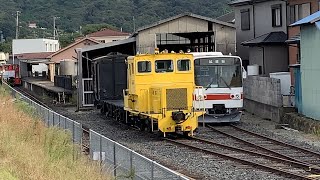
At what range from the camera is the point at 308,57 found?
25.0 metres

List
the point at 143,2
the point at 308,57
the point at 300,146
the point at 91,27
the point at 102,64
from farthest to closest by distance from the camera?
the point at 143,2 → the point at 91,27 → the point at 102,64 → the point at 308,57 → the point at 300,146

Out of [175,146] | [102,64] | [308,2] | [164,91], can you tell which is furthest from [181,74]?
[308,2]

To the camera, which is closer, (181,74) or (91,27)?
(181,74)

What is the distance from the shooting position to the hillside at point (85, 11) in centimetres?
12962

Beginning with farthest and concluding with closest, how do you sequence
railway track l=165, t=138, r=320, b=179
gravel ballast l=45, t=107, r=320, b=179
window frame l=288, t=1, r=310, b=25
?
window frame l=288, t=1, r=310, b=25 → gravel ballast l=45, t=107, r=320, b=179 → railway track l=165, t=138, r=320, b=179

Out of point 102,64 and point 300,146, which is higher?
point 102,64

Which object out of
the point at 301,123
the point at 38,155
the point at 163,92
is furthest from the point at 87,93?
the point at 38,155

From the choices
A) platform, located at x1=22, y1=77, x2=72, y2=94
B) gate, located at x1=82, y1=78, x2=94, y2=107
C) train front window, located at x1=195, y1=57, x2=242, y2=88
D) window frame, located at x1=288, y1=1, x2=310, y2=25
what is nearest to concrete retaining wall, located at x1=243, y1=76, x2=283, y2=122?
train front window, located at x1=195, y1=57, x2=242, y2=88

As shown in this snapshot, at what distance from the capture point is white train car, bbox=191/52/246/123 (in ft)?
84.9

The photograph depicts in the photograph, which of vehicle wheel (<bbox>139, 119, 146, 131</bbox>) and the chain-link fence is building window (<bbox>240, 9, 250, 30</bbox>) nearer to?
vehicle wheel (<bbox>139, 119, 146, 131</bbox>)

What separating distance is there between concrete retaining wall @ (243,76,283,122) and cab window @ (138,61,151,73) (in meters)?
6.51

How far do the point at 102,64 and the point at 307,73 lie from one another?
10206mm

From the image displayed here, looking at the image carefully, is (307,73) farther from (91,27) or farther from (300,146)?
(91,27)

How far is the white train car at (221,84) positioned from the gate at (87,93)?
11214mm
